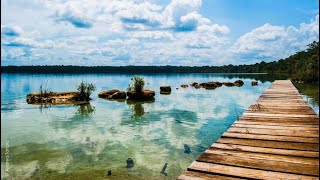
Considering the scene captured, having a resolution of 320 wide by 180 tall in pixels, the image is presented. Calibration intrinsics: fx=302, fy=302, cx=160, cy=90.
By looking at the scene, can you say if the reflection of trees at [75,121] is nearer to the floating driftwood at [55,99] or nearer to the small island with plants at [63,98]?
the floating driftwood at [55,99]

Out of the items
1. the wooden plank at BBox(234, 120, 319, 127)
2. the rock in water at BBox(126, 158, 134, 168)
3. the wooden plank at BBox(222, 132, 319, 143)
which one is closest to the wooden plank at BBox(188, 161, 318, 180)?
the wooden plank at BBox(222, 132, 319, 143)

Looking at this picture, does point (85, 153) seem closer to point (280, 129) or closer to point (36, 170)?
point (36, 170)

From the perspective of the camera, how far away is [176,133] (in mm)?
11719

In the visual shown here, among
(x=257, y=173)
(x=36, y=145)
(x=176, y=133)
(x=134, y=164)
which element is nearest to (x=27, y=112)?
(x=36, y=145)

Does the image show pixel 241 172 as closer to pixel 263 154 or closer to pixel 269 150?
pixel 263 154

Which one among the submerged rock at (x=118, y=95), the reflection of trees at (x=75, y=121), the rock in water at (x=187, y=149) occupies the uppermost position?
the submerged rock at (x=118, y=95)

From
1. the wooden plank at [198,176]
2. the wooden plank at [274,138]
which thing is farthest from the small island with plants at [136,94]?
the wooden plank at [198,176]

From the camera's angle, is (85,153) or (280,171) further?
(85,153)

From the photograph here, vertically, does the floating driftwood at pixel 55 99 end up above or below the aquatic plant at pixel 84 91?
below

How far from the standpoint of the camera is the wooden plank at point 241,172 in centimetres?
399

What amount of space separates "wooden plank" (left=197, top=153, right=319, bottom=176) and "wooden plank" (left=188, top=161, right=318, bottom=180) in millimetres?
144

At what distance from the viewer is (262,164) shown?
454cm

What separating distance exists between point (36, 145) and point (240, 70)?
586 feet

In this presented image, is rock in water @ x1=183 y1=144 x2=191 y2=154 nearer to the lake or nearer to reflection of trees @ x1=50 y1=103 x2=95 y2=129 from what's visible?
the lake
